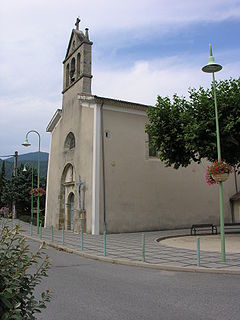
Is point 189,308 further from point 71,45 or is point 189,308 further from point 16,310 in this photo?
point 71,45

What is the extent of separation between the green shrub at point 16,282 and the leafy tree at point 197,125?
1261 cm

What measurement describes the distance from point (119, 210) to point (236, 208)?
12.1 metres

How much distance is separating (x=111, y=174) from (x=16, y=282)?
18.6 m

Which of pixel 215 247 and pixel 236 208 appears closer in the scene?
pixel 215 247

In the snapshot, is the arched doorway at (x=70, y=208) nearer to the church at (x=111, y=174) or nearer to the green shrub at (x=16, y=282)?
the church at (x=111, y=174)

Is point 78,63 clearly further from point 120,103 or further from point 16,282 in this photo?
point 16,282

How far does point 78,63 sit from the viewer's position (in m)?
24.9

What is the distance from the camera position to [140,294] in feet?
20.6

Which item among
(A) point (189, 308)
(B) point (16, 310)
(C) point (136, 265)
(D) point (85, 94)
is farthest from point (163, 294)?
(D) point (85, 94)

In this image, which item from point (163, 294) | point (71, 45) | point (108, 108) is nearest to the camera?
point (163, 294)

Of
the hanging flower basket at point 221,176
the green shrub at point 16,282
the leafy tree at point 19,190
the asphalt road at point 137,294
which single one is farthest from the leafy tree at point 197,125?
the leafy tree at point 19,190

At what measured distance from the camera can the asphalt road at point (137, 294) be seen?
16.5ft

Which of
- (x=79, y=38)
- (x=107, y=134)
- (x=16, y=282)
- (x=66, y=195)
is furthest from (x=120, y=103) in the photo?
(x=16, y=282)

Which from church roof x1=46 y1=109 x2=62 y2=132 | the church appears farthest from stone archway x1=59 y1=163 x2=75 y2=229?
church roof x1=46 y1=109 x2=62 y2=132
